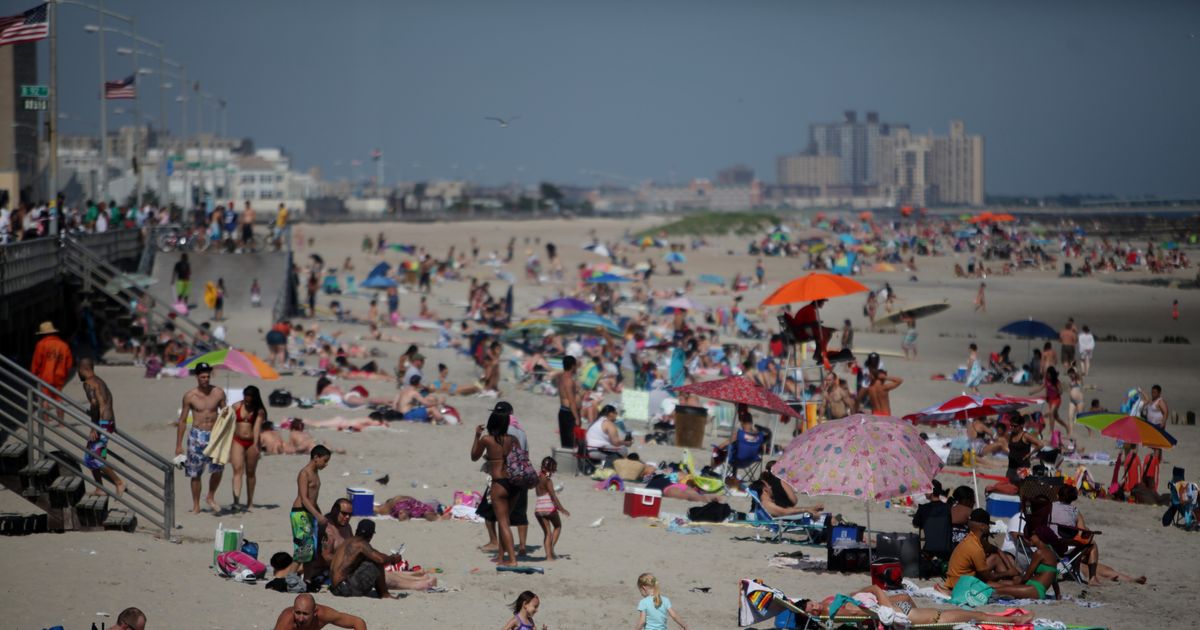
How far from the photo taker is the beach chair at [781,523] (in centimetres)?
1180

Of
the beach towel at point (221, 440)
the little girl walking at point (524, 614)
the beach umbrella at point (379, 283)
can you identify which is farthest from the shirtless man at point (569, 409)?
the beach umbrella at point (379, 283)

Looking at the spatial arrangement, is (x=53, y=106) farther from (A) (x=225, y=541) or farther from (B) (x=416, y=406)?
(A) (x=225, y=541)

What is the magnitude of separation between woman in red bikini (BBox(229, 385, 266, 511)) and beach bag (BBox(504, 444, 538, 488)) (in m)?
2.79

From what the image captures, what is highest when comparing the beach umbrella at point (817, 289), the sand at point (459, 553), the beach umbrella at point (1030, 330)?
the beach umbrella at point (817, 289)

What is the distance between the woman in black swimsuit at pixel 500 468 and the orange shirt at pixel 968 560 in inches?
136

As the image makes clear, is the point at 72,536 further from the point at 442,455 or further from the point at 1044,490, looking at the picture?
the point at 1044,490

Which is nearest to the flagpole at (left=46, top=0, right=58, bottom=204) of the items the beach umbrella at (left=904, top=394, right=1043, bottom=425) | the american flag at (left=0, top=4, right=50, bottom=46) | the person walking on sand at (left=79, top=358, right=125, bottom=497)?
the american flag at (left=0, top=4, right=50, bottom=46)

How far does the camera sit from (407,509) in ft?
39.8

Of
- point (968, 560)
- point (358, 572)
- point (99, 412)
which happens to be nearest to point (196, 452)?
point (99, 412)

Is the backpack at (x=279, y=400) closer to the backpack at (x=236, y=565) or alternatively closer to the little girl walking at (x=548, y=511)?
the little girl walking at (x=548, y=511)

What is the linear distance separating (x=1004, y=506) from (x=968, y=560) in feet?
7.74

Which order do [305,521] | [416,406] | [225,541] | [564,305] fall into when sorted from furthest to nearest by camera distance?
[564,305] < [416,406] < [225,541] < [305,521]

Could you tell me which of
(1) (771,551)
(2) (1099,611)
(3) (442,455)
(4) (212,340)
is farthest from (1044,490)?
(4) (212,340)

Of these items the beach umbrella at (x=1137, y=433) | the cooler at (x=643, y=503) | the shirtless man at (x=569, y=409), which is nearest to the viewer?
the cooler at (x=643, y=503)
